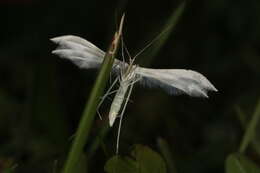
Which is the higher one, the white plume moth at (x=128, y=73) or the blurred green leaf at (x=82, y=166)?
the white plume moth at (x=128, y=73)

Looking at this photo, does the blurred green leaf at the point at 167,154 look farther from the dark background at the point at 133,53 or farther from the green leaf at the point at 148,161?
the dark background at the point at 133,53

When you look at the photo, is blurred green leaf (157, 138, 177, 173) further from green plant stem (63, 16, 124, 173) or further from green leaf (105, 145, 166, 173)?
green plant stem (63, 16, 124, 173)

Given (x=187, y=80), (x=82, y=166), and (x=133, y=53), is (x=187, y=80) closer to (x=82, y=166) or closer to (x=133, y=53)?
(x=82, y=166)

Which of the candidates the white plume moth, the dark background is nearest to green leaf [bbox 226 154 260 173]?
the white plume moth

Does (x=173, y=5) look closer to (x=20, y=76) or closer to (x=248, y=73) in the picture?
(x=248, y=73)

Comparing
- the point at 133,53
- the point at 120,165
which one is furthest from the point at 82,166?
the point at 133,53

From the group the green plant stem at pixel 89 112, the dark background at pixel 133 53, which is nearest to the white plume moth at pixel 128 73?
the green plant stem at pixel 89 112

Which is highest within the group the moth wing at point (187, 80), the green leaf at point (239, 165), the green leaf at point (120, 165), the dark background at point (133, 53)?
the moth wing at point (187, 80)
